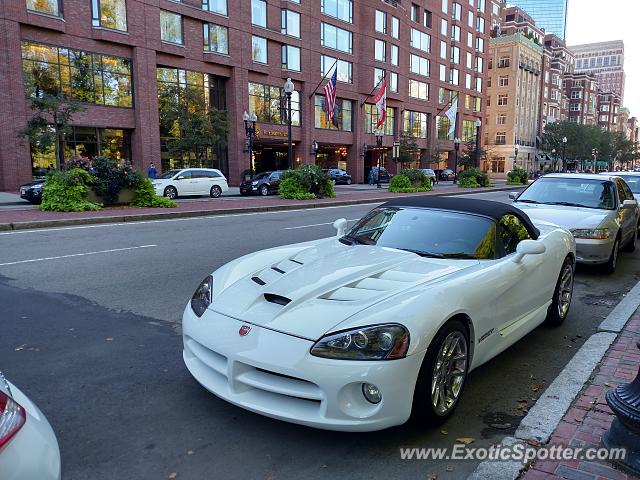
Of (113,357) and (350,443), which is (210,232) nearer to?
(113,357)

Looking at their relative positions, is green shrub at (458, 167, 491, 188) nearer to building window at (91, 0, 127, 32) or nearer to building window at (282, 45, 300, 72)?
building window at (282, 45, 300, 72)

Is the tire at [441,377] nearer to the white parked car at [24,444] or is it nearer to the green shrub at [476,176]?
the white parked car at [24,444]

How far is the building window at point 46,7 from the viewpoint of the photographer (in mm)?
28223

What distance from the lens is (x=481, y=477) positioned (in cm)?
278

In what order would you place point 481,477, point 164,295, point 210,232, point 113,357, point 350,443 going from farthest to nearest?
point 210,232, point 164,295, point 113,357, point 350,443, point 481,477

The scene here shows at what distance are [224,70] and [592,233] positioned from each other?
35.9 m

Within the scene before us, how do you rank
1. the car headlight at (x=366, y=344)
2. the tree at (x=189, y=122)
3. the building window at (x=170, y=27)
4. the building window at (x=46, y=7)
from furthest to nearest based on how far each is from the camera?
the building window at (x=170, y=27)
the tree at (x=189, y=122)
the building window at (x=46, y=7)
the car headlight at (x=366, y=344)

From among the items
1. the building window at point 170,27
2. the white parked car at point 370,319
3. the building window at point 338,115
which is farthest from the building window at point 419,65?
the white parked car at point 370,319

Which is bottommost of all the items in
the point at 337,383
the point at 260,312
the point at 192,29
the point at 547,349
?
the point at 547,349

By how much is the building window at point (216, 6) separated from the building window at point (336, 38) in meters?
11.0

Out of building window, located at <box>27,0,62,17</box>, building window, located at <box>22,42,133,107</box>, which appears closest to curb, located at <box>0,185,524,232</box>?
building window, located at <box>22,42,133,107</box>

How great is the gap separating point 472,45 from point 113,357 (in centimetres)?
7923

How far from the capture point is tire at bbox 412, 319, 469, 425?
3086 mm

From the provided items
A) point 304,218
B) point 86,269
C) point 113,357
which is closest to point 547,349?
point 113,357
